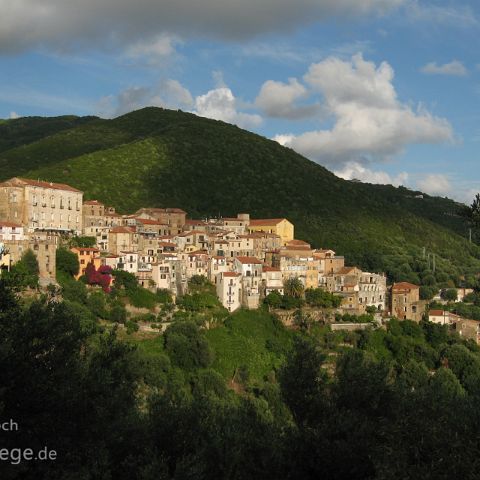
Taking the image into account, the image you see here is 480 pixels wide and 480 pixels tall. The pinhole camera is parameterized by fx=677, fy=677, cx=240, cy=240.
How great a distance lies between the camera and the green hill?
3893 inches

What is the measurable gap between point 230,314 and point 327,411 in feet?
134

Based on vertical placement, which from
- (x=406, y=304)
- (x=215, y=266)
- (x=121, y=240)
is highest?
→ (x=121, y=240)

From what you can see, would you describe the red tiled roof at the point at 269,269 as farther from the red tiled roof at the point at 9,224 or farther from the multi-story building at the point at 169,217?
the red tiled roof at the point at 9,224

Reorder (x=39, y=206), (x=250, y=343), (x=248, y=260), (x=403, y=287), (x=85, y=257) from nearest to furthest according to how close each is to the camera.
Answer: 1. (x=250, y=343)
2. (x=85, y=257)
3. (x=39, y=206)
4. (x=248, y=260)
5. (x=403, y=287)

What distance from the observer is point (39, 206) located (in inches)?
2643

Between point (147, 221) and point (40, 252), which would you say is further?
point (147, 221)

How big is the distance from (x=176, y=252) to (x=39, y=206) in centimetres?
1429

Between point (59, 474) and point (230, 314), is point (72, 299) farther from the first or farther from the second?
point (59, 474)

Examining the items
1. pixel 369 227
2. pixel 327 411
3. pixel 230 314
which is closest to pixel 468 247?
pixel 369 227

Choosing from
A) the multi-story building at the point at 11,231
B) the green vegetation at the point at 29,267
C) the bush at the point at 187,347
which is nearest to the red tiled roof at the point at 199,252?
the bush at the point at 187,347

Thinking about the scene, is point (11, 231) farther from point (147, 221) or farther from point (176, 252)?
point (147, 221)

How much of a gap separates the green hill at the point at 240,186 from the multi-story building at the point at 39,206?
2347 centimetres

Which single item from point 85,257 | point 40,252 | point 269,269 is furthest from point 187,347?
point 269,269

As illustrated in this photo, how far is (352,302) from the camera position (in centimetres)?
7119
